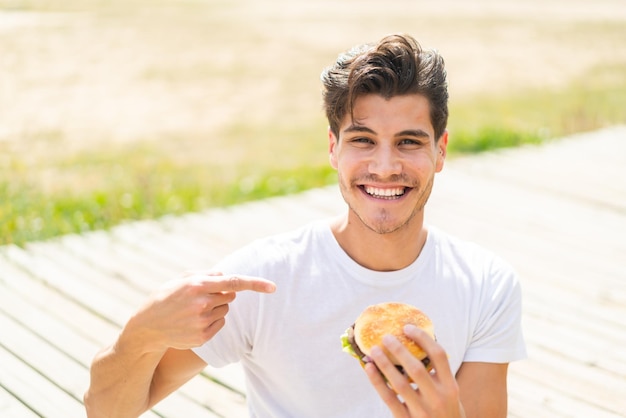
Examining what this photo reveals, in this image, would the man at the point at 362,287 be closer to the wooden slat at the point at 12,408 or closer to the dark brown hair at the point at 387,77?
the dark brown hair at the point at 387,77

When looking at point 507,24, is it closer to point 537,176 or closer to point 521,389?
point 537,176

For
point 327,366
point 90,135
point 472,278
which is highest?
point 472,278

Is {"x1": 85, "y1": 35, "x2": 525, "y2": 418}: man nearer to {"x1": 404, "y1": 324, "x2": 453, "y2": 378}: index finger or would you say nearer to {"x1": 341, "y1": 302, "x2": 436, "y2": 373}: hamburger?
{"x1": 341, "y1": 302, "x2": 436, "y2": 373}: hamburger

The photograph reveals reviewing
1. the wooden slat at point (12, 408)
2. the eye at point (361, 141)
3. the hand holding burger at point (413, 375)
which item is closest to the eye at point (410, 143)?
the eye at point (361, 141)

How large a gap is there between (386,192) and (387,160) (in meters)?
0.11

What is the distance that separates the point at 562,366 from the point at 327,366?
6.87 ft

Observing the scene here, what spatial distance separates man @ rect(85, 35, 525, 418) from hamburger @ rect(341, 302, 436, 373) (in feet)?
0.69

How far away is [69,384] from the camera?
4.04 meters

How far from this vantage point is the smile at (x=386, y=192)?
2.68 meters

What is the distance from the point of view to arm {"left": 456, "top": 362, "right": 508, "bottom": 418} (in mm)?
2660

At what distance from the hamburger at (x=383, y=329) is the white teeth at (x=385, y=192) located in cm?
37

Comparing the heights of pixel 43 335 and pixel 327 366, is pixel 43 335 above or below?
below

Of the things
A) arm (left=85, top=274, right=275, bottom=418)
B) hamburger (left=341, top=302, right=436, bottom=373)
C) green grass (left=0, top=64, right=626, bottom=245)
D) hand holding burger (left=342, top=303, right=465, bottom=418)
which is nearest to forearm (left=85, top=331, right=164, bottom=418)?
arm (left=85, top=274, right=275, bottom=418)

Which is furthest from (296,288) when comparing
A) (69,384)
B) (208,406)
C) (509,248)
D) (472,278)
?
(509,248)
